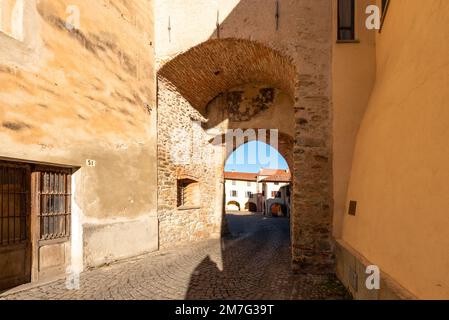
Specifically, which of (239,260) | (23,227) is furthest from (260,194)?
(23,227)

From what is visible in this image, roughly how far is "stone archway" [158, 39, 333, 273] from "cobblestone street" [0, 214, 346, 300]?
77 centimetres

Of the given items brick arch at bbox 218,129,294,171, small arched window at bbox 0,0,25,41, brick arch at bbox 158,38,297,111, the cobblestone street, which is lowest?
the cobblestone street

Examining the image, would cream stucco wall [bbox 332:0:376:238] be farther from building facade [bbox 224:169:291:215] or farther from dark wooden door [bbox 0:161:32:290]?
building facade [bbox 224:169:291:215]

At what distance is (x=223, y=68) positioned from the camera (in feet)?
26.5

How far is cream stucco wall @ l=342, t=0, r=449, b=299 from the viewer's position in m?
2.11

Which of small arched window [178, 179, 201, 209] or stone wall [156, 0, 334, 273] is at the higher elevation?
stone wall [156, 0, 334, 273]

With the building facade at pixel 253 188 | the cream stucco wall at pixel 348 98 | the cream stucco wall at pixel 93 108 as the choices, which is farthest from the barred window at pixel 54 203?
the building facade at pixel 253 188

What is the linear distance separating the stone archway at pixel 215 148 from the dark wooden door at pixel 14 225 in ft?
10.2

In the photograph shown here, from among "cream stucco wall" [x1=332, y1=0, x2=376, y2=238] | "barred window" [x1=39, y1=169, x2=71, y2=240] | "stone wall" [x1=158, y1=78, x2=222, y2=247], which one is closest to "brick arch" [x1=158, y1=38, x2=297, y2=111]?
"stone wall" [x1=158, y1=78, x2=222, y2=247]

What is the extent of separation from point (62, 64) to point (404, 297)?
18.9 feet

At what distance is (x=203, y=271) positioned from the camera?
5.27 m

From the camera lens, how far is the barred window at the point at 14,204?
4.14 m

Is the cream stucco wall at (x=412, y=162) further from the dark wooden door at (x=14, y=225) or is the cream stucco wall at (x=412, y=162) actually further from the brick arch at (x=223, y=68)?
the dark wooden door at (x=14, y=225)

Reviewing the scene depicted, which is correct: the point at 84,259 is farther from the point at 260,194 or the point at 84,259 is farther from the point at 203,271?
the point at 260,194
